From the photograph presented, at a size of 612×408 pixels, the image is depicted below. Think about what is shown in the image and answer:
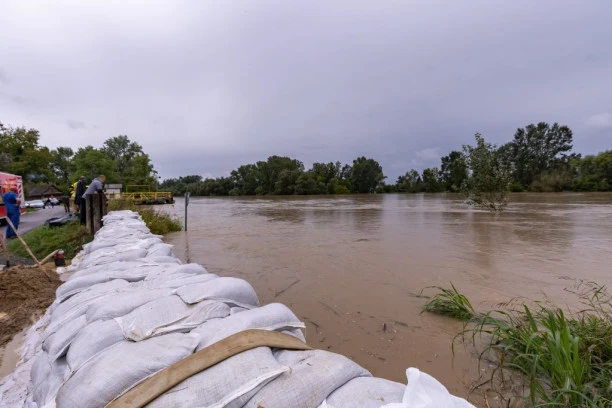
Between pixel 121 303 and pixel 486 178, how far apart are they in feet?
53.7

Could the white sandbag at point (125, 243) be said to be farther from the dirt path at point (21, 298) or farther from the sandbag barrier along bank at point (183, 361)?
the sandbag barrier along bank at point (183, 361)

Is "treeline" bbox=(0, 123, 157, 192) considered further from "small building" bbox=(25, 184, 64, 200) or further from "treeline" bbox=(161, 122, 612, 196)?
"treeline" bbox=(161, 122, 612, 196)

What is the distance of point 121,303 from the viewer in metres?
1.66

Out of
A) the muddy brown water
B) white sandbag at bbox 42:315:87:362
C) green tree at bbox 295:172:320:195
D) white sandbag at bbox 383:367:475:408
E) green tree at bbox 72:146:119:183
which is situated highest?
green tree at bbox 72:146:119:183

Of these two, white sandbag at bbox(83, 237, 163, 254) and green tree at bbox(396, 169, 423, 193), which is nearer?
white sandbag at bbox(83, 237, 163, 254)

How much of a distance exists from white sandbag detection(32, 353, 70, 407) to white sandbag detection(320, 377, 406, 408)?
1.08 meters

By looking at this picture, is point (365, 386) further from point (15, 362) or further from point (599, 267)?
point (599, 267)

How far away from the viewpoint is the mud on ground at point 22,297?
9.67ft

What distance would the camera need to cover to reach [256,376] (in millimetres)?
1030

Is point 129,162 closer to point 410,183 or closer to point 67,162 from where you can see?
point 67,162

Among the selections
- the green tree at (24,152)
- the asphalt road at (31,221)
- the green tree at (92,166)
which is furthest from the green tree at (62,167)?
the asphalt road at (31,221)

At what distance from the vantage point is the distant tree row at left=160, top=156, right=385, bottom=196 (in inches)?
2461

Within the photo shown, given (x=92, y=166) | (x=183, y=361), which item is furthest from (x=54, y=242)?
(x=92, y=166)

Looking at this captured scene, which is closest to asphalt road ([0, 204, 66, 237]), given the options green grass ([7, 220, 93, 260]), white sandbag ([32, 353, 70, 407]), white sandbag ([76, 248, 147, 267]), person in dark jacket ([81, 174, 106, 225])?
green grass ([7, 220, 93, 260])
